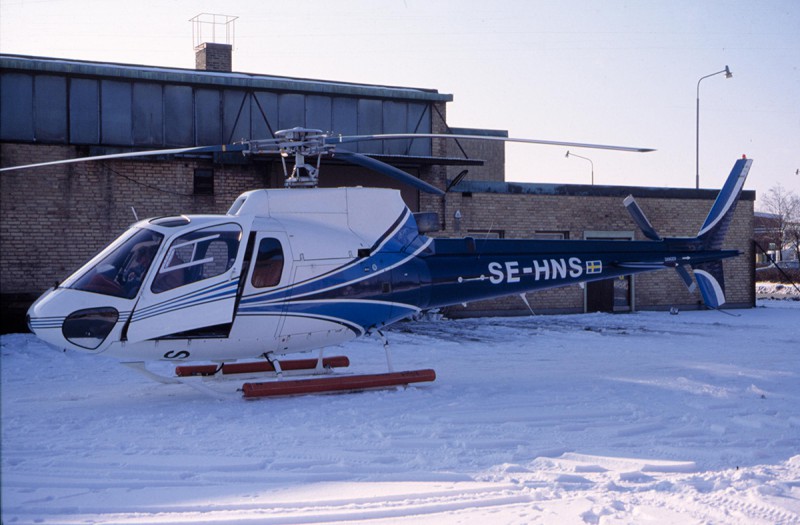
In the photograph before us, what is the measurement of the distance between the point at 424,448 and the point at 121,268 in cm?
397

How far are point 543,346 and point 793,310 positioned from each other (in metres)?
14.0

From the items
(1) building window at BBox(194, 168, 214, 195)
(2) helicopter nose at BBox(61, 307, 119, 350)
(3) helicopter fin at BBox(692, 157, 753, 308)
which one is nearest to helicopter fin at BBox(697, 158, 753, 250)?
(3) helicopter fin at BBox(692, 157, 753, 308)

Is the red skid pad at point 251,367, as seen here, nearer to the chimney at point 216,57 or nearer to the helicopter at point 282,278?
the helicopter at point 282,278

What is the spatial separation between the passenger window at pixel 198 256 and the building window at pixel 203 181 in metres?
9.87

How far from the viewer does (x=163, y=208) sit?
58.7 ft

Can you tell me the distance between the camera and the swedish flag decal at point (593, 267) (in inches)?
462

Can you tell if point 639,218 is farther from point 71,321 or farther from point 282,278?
point 71,321

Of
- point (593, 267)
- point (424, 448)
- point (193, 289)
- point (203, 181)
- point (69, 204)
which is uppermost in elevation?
point (203, 181)

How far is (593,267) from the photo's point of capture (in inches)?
464

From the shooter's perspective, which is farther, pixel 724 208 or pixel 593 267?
pixel 724 208

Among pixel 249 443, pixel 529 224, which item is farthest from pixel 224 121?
pixel 249 443

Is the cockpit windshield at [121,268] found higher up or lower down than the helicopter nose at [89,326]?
higher up

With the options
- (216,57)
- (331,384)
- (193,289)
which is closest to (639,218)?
(331,384)

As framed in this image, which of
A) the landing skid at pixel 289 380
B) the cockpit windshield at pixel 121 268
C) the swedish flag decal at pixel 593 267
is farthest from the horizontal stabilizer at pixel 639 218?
the cockpit windshield at pixel 121 268
